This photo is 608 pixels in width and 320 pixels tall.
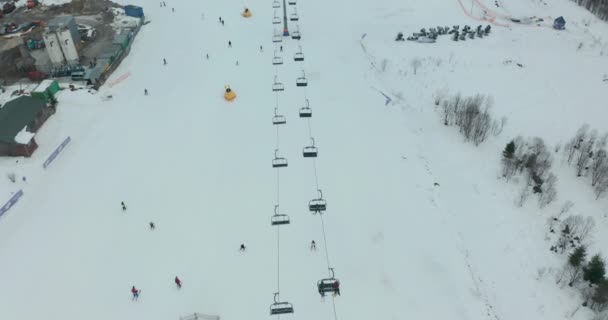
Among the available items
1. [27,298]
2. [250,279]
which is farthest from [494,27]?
[27,298]

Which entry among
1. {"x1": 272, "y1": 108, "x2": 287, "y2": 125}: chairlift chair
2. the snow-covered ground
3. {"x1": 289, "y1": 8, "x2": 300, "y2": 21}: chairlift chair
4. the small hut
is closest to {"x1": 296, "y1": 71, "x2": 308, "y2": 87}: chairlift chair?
the snow-covered ground

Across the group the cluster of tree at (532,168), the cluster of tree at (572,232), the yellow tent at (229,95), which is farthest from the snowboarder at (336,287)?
the yellow tent at (229,95)

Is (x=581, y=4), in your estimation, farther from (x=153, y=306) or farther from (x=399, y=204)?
(x=153, y=306)

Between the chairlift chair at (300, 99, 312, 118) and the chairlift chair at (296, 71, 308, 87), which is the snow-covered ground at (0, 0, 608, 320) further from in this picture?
the chairlift chair at (296, 71, 308, 87)

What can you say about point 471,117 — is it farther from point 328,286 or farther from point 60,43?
point 60,43

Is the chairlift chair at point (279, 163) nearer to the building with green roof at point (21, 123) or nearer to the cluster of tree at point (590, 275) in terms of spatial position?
the building with green roof at point (21, 123)

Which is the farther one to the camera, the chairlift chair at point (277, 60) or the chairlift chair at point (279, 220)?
the chairlift chair at point (277, 60)
